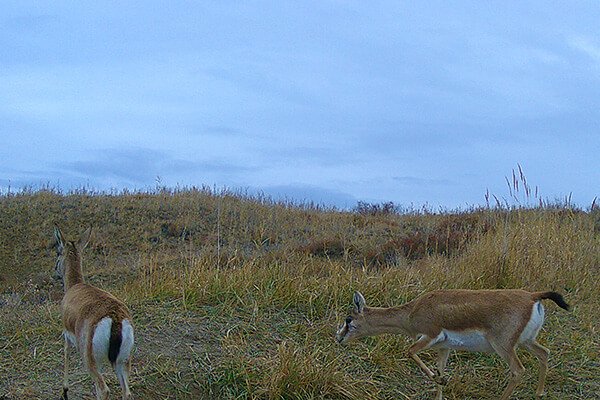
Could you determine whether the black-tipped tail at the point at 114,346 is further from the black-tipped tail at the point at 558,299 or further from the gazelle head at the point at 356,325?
the black-tipped tail at the point at 558,299

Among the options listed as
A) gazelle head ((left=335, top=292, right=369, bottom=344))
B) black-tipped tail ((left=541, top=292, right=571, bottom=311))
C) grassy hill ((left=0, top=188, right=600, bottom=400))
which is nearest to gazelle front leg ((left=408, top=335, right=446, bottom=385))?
grassy hill ((left=0, top=188, right=600, bottom=400))

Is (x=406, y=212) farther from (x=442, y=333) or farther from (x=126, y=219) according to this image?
(x=442, y=333)

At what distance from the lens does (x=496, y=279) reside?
9047 mm

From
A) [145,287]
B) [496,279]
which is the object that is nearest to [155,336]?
[145,287]

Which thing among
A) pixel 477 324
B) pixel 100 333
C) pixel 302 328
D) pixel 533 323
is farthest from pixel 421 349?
pixel 100 333

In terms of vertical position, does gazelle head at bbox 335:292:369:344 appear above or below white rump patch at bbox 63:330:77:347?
above

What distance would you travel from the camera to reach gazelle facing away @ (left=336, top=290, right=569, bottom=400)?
5.92m

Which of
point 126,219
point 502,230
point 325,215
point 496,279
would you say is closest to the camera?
point 496,279

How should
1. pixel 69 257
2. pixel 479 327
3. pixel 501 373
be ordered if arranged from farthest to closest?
pixel 501 373, pixel 69 257, pixel 479 327

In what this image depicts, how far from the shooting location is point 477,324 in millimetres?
6004

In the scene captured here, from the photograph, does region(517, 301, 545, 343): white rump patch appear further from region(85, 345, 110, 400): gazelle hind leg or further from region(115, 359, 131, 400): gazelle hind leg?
region(85, 345, 110, 400): gazelle hind leg

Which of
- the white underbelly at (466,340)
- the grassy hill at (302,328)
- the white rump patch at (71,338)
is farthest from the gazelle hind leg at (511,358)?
the white rump patch at (71,338)

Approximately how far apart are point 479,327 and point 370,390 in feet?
4.20

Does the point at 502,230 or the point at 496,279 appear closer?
the point at 496,279
